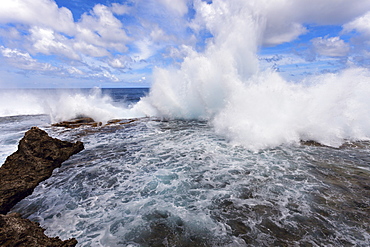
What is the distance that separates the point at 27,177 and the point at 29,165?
671 mm

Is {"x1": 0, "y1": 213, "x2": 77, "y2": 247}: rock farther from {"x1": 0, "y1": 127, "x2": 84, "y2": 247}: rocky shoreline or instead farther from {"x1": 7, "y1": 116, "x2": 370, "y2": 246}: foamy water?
{"x1": 7, "y1": 116, "x2": 370, "y2": 246}: foamy water

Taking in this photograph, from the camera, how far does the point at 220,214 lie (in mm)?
4590

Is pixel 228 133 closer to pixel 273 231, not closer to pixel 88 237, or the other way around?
pixel 273 231

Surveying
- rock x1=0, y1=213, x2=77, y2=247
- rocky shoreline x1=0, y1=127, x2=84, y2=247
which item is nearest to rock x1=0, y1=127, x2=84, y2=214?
rocky shoreline x1=0, y1=127, x2=84, y2=247

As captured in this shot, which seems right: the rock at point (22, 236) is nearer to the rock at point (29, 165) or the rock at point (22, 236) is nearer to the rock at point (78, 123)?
the rock at point (29, 165)

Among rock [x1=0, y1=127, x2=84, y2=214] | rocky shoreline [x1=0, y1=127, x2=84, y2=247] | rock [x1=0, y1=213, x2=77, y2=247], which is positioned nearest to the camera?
rock [x1=0, y1=213, x2=77, y2=247]

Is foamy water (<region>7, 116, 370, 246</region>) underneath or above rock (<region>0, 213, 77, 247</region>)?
underneath

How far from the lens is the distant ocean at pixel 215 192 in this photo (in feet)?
13.1

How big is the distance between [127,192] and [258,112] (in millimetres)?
9037

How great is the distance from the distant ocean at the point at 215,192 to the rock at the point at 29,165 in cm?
30

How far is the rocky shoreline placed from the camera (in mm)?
3246

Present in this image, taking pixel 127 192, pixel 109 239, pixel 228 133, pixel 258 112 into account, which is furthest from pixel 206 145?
pixel 109 239

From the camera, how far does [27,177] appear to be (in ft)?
20.4

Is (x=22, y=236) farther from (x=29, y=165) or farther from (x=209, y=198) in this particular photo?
(x=29, y=165)
